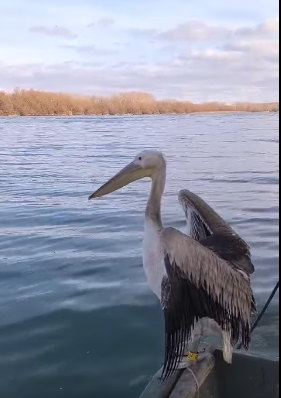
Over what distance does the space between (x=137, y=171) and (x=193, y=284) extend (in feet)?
3.21

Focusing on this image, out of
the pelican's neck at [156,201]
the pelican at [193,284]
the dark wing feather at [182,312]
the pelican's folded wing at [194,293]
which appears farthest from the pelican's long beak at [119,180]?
the dark wing feather at [182,312]

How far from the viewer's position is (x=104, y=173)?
14438 mm

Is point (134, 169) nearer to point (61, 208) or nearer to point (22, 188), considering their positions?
point (61, 208)

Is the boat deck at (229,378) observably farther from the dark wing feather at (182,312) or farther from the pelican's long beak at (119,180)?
the pelican's long beak at (119,180)

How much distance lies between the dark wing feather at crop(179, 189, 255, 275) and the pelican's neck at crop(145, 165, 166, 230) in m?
0.41

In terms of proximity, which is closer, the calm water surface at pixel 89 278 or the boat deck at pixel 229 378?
the boat deck at pixel 229 378

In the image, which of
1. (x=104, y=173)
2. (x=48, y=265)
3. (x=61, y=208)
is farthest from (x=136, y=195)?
(x=48, y=265)

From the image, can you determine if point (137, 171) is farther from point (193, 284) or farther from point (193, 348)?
point (193, 348)

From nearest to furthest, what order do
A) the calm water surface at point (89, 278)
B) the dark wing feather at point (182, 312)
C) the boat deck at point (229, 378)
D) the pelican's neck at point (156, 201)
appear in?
the boat deck at point (229, 378) < the dark wing feather at point (182, 312) < the pelican's neck at point (156, 201) < the calm water surface at point (89, 278)

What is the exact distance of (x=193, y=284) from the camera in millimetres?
3492

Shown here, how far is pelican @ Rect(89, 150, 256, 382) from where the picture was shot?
3.43 metres

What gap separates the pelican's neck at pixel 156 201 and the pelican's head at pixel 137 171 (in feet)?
0.14

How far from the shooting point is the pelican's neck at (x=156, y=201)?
3.83m

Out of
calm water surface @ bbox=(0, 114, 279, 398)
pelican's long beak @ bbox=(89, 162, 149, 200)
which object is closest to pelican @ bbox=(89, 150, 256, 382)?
pelican's long beak @ bbox=(89, 162, 149, 200)
